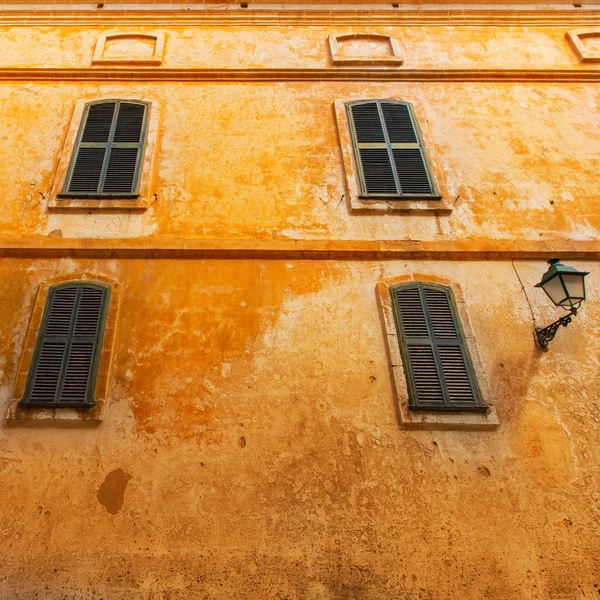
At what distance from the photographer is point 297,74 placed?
7.57 metres

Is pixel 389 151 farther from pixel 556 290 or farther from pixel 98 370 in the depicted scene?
pixel 98 370

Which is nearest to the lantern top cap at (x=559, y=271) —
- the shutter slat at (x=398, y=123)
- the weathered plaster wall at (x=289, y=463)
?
the weathered plaster wall at (x=289, y=463)

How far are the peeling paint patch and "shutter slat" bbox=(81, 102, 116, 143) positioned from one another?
13.9 feet

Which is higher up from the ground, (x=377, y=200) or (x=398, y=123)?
(x=398, y=123)

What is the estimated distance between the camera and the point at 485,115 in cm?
717

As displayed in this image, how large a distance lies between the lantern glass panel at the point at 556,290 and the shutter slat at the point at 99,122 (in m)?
5.41

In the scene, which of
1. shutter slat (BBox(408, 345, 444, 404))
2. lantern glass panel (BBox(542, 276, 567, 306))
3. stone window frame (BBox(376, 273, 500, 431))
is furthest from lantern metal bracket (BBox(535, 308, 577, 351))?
shutter slat (BBox(408, 345, 444, 404))

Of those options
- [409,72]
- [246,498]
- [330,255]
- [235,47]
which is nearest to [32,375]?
[246,498]

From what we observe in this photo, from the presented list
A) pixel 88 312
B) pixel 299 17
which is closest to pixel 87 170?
pixel 88 312

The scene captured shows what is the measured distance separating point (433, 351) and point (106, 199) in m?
4.00

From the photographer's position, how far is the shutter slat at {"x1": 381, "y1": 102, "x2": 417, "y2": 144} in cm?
682

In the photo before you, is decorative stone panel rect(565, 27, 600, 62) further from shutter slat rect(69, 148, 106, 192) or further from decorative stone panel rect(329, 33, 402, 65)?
shutter slat rect(69, 148, 106, 192)

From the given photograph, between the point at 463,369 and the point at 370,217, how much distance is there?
6.76ft

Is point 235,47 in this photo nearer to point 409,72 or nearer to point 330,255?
point 409,72
